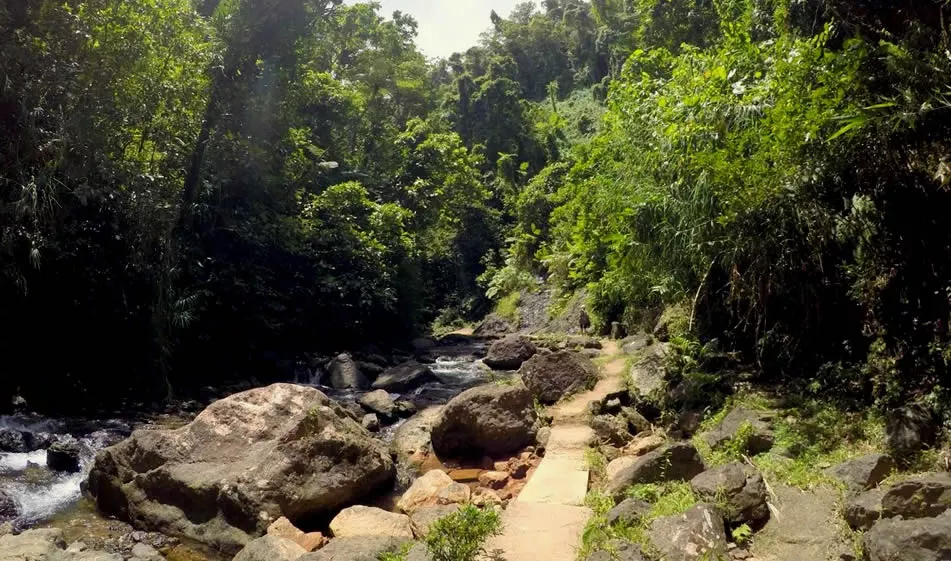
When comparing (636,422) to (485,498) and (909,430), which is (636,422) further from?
(909,430)

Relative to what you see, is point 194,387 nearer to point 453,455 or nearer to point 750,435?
point 453,455

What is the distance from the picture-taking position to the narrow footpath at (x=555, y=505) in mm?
4625

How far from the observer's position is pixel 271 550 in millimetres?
5203

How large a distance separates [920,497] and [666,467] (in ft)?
5.92

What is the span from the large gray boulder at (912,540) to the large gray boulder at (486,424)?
4.75 metres

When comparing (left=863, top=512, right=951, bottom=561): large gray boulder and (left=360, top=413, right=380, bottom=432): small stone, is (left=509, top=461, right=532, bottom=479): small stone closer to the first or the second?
(left=360, top=413, right=380, bottom=432): small stone

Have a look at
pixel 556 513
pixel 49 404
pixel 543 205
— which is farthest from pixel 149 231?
pixel 543 205

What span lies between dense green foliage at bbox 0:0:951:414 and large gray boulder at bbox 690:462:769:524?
1.57 meters

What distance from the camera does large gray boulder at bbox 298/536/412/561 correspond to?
4695 mm

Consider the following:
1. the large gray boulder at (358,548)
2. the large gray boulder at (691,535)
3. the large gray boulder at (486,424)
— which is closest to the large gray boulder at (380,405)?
the large gray boulder at (486,424)

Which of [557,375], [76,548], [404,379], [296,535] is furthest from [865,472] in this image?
[404,379]

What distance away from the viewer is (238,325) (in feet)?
53.4

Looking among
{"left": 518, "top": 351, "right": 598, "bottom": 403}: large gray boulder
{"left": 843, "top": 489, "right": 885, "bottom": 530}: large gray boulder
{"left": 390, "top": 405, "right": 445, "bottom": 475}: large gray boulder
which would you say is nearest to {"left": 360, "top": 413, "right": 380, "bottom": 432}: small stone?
{"left": 390, "top": 405, "right": 445, "bottom": 475}: large gray boulder

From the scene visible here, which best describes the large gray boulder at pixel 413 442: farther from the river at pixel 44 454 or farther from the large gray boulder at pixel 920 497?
the large gray boulder at pixel 920 497
